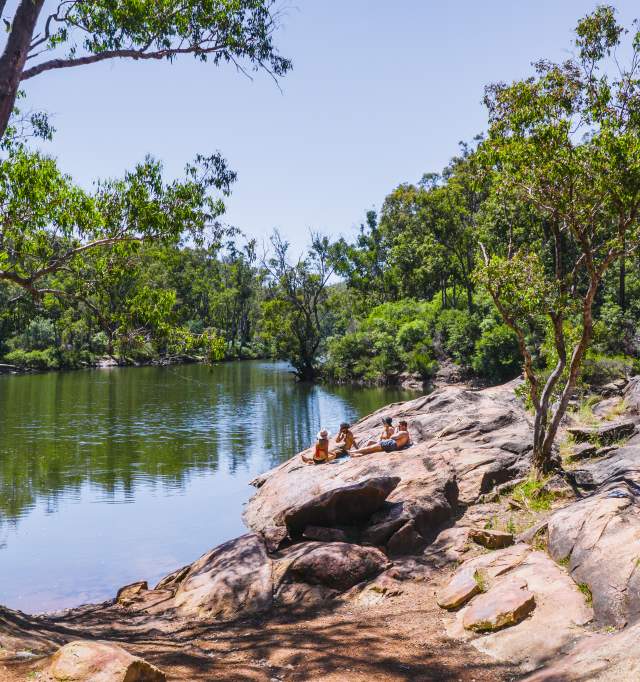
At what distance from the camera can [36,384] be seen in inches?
2196

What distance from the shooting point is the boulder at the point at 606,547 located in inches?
277

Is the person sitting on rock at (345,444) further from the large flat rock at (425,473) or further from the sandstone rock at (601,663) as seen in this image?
the sandstone rock at (601,663)

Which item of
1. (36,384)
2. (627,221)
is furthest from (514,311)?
(36,384)

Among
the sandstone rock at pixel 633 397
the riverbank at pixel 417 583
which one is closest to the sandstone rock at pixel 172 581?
the riverbank at pixel 417 583

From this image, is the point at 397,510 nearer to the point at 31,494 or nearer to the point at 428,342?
the point at 31,494

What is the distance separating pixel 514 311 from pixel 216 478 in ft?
42.3

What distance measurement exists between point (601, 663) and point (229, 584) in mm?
6628

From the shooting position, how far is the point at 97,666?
5332 mm

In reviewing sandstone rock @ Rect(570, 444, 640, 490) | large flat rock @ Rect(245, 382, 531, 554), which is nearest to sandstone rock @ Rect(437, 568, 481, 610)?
large flat rock @ Rect(245, 382, 531, 554)

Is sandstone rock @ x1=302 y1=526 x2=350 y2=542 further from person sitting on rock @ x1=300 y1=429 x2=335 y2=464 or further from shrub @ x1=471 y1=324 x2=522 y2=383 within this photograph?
shrub @ x1=471 y1=324 x2=522 y2=383

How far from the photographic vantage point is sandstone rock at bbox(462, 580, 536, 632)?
7.70 metres

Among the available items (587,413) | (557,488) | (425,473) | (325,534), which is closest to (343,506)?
(325,534)

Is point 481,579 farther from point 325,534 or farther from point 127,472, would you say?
point 127,472

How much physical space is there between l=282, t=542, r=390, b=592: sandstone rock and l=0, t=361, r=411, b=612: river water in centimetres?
440
